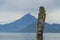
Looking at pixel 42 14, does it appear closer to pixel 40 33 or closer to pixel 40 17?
pixel 40 17

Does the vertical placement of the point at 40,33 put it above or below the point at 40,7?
below

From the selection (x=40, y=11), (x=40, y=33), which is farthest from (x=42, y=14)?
(x=40, y=33)

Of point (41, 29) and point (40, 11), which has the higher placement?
point (40, 11)

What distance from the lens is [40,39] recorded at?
3075cm

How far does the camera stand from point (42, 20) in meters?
30.7

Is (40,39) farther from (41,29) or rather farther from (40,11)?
(40,11)

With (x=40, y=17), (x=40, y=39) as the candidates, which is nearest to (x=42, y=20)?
(x=40, y=17)

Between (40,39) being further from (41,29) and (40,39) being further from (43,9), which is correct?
(43,9)

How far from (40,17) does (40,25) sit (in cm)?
120

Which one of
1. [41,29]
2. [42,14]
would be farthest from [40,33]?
[42,14]

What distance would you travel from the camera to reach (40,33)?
3033 centimetres

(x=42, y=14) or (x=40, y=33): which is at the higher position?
(x=42, y=14)

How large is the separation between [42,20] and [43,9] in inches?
63.3

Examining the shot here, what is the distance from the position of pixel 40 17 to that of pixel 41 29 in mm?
1639
